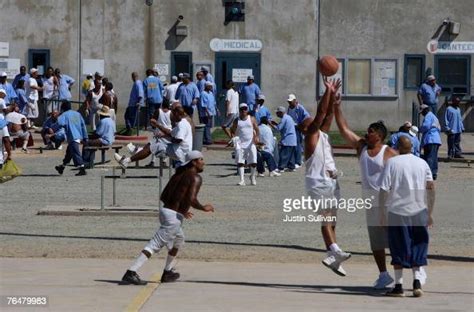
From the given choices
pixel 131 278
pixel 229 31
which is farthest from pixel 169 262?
pixel 229 31

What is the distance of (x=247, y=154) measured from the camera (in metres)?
27.8

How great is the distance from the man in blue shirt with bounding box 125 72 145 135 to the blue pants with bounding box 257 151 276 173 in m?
9.31

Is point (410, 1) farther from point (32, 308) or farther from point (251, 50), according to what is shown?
point (32, 308)

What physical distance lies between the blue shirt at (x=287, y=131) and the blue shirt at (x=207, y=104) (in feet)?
19.9

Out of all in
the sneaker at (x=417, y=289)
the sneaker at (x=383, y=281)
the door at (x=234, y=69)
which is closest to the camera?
the sneaker at (x=417, y=289)

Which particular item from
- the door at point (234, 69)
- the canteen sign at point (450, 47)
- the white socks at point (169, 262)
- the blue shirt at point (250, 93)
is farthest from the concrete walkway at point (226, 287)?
the canteen sign at point (450, 47)

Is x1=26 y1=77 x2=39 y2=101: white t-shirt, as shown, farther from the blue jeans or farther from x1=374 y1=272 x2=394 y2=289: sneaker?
x1=374 y1=272 x2=394 y2=289: sneaker

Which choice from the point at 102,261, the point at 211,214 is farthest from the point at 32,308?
the point at 211,214

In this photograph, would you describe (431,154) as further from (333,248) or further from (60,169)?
(333,248)

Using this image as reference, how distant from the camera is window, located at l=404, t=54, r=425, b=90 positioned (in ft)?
137

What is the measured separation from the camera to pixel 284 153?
3027cm

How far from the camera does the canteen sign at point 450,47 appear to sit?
136ft

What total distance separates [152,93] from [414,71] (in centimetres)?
853

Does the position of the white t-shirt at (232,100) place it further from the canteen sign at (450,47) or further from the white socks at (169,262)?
the white socks at (169,262)
